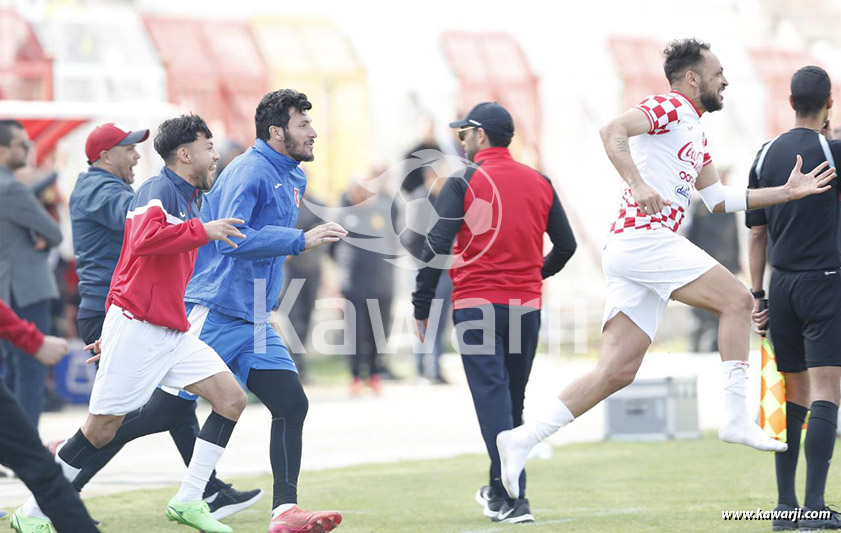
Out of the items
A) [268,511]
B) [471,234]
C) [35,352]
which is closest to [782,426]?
Answer: [471,234]

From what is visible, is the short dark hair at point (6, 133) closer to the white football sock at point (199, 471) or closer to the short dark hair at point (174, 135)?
the short dark hair at point (174, 135)

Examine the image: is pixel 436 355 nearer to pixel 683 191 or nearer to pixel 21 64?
pixel 21 64

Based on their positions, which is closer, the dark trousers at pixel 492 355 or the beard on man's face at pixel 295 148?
the beard on man's face at pixel 295 148

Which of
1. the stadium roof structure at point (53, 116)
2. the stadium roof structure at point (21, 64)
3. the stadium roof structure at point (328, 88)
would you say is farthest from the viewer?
the stadium roof structure at point (328, 88)

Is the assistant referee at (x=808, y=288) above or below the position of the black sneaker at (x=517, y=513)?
above

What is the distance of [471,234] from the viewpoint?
763 centimetres

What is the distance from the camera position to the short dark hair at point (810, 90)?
6.79 metres

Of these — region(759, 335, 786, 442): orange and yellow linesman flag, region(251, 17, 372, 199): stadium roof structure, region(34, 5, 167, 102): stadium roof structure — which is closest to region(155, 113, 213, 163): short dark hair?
region(759, 335, 786, 442): orange and yellow linesman flag

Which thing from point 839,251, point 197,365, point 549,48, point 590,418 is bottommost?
point 590,418

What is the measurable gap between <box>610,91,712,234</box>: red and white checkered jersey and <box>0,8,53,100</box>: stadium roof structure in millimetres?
11352

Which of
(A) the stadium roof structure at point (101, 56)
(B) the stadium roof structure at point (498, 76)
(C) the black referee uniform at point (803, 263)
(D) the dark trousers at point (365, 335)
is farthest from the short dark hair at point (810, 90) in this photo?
(B) the stadium roof structure at point (498, 76)

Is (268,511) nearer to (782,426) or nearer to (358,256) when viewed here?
(782,426)

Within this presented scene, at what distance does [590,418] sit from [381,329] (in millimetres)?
4491

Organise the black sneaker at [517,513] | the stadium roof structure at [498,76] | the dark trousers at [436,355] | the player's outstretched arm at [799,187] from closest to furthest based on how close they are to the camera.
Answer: the player's outstretched arm at [799,187] < the black sneaker at [517,513] < the dark trousers at [436,355] < the stadium roof structure at [498,76]
